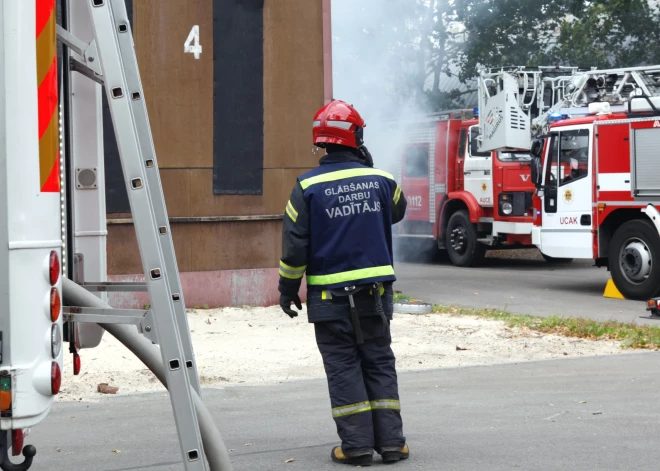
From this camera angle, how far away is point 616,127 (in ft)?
47.4

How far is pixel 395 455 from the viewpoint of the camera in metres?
5.68

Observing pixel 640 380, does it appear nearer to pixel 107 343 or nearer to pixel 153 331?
pixel 107 343

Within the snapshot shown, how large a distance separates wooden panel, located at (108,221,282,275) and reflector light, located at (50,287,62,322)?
8.59 metres

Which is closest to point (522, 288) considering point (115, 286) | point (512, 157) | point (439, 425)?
point (512, 157)

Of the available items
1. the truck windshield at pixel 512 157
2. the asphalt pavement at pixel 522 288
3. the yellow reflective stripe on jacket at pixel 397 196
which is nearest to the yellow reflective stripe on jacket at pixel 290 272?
the yellow reflective stripe on jacket at pixel 397 196

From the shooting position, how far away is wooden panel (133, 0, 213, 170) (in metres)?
11.9

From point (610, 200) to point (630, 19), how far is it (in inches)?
424

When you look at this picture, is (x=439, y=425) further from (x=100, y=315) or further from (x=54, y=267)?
(x=54, y=267)

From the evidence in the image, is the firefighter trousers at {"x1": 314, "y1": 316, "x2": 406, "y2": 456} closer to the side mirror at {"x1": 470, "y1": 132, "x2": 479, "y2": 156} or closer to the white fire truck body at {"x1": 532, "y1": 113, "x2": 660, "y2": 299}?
the white fire truck body at {"x1": 532, "y1": 113, "x2": 660, "y2": 299}

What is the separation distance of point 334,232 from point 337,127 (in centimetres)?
57

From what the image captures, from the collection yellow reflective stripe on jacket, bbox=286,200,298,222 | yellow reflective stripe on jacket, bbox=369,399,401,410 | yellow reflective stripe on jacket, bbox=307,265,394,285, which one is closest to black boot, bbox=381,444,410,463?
yellow reflective stripe on jacket, bbox=369,399,401,410

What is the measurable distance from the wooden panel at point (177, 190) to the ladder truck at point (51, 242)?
8342 mm

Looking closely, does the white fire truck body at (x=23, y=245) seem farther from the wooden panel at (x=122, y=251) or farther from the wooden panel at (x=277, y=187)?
the wooden panel at (x=277, y=187)

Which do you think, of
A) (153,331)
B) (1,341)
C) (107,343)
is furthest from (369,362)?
(107,343)
